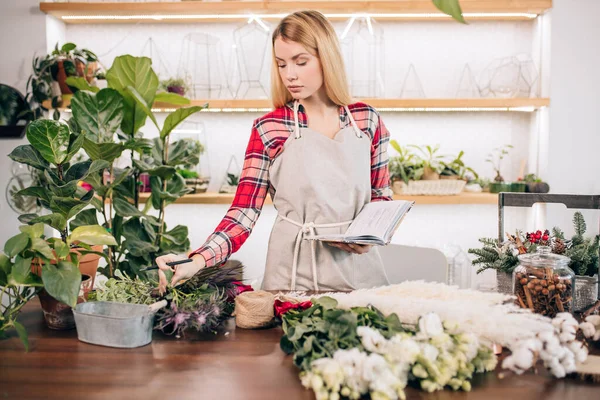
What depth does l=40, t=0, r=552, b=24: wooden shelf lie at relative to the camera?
2.95 m

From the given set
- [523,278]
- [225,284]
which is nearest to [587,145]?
[523,278]

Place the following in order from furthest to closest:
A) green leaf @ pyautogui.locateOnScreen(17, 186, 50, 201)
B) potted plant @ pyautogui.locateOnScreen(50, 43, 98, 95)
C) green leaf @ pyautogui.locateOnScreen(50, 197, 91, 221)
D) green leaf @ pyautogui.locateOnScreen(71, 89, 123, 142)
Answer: potted plant @ pyautogui.locateOnScreen(50, 43, 98, 95)
green leaf @ pyautogui.locateOnScreen(71, 89, 123, 142)
green leaf @ pyautogui.locateOnScreen(17, 186, 50, 201)
green leaf @ pyautogui.locateOnScreen(50, 197, 91, 221)

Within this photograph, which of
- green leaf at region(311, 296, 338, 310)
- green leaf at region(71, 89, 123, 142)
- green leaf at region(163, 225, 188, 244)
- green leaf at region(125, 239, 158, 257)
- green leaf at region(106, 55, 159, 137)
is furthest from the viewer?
green leaf at region(163, 225, 188, 244)

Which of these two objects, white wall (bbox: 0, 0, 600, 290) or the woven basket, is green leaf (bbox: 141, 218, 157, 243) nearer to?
white wall (bbox: 0, 0, 600, 290)

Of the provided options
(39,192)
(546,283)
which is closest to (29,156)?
(39,192)

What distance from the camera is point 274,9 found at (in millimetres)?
2982

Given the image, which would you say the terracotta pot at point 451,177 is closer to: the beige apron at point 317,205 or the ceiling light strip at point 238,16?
the ceiling light strip at point 238,16

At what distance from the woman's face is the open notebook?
41cm

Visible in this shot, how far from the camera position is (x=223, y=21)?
10.6 feet

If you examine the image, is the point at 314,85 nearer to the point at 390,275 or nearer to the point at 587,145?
the point at 390,275

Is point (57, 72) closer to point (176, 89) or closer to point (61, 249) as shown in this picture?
point (176, 89)

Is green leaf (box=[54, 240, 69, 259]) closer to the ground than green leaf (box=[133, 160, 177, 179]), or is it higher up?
closer to the ground

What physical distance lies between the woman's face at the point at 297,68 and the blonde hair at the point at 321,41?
0.05 feet

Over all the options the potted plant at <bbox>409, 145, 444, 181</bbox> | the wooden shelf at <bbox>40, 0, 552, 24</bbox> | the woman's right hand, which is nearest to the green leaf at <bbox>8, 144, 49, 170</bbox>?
the woman's right hand
